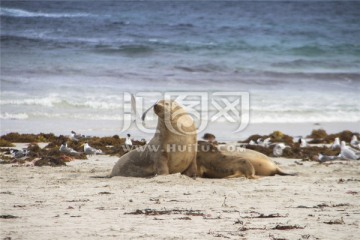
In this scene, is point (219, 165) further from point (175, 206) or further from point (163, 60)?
point (163, 60)

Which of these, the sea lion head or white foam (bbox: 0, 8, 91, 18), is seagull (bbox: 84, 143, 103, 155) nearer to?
the sea lion head

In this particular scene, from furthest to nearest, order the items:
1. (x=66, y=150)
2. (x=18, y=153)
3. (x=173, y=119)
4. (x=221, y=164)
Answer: (x=66, y=150), (x=18, y=153), (x=221, y=164), (x=173, y=119)

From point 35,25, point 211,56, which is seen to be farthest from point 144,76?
point 35,25

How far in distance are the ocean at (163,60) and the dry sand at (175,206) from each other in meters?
5.61

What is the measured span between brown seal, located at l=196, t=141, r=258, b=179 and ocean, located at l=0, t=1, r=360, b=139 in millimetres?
5056

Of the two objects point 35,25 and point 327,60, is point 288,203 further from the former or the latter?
point 35,25

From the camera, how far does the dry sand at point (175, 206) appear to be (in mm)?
6113

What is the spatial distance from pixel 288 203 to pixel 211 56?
2173 centimetres

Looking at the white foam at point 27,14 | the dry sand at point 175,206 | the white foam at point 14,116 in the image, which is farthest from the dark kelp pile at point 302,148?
the white foam at point 27,14

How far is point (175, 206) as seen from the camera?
292 inches

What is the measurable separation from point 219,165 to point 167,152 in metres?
0.77

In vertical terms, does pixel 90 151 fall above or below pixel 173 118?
below

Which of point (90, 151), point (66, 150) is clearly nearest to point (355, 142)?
point (90, 151)

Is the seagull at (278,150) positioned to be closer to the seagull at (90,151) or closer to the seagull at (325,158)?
the seagull at (325,158)
